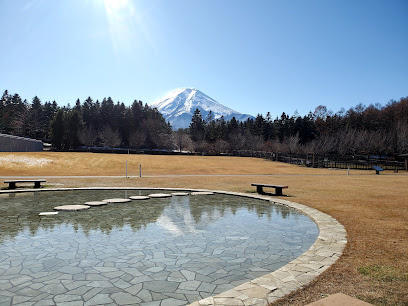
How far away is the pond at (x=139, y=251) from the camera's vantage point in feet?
14.8

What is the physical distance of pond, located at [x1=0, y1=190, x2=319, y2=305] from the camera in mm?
4496

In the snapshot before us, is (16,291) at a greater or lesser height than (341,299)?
lesser

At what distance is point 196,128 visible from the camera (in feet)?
339

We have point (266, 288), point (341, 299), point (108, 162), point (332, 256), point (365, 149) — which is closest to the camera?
point (341, 299)

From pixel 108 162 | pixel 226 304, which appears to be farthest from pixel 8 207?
pixel 108 162

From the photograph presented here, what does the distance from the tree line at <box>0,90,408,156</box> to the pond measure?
216 ft

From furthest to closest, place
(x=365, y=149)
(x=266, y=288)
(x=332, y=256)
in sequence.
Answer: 1. (x=365, y=149)
2. (x=332, y=256)
3. (x=266, y=288)

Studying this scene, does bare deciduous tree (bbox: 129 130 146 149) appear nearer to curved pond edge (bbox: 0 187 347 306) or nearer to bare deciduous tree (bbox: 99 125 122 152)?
bare deciduous tree (bbox: 99 125 122 152)

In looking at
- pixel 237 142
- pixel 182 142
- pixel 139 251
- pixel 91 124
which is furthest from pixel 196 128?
pixel 139 251

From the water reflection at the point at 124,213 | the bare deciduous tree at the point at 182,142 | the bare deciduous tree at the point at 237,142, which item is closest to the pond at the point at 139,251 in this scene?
the water reflection at the point at 124,213

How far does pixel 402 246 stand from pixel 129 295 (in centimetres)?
622

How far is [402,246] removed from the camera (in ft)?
21.2

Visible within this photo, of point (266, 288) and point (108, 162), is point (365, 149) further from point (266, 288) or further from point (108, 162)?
point (266, 288)

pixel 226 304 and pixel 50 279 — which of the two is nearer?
pixel 226 304
